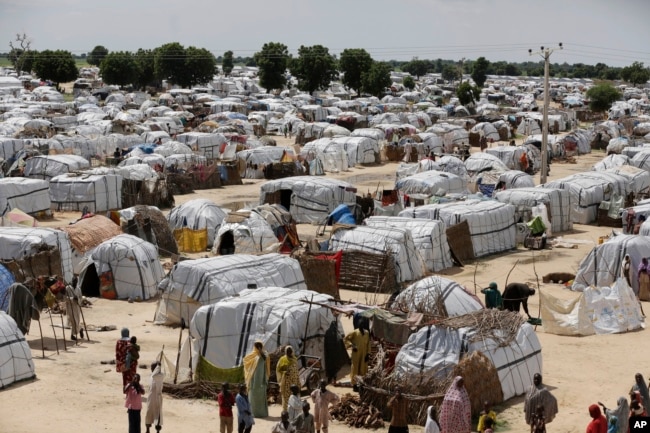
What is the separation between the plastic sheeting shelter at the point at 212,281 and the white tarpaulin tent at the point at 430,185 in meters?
14.5

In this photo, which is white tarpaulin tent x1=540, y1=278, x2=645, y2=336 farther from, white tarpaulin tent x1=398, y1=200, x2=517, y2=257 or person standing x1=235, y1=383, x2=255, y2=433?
person standing x1=235, y1=383, x2=255, y2=433

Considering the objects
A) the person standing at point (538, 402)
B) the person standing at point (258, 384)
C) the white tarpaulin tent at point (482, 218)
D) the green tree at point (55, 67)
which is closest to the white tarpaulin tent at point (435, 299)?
the person standing at point (258, 384)

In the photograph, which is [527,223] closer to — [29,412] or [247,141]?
[29,412]

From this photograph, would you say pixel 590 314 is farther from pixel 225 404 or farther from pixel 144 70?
pixel 144 70

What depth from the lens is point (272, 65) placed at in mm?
104062

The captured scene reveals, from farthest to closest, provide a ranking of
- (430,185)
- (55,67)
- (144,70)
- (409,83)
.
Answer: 1. (409,83)
2. (144,70)
3. (55,67)
4. (430,185)

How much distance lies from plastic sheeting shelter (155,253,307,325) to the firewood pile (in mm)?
5021

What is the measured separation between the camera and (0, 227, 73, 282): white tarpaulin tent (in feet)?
79.0

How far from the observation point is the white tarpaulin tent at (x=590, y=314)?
21797 mm

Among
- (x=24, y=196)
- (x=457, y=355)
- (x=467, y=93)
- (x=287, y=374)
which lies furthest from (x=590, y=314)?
(x=467, y=93)

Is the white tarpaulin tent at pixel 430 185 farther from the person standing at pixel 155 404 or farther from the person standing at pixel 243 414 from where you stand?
the person standing at pixel 243 414

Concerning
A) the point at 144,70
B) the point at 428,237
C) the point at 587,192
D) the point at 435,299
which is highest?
the point at 144,70

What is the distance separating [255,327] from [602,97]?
246 feet

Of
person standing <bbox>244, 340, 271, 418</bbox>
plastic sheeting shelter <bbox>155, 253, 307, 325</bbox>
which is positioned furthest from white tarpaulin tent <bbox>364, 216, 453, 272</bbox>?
person standing <bbox>244, 340, 271, 418</bbox>
